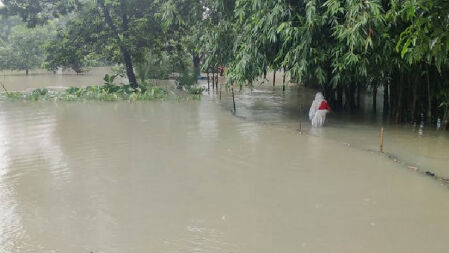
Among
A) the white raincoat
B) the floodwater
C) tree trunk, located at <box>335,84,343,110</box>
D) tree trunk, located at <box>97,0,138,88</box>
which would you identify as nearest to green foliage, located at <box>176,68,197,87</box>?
tree trunk, located at <box>97,0,138,88</box>

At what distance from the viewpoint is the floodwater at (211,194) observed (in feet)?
15.8

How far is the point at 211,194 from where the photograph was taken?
625cm

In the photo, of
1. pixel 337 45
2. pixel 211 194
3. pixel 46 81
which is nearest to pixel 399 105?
pixel 337 45

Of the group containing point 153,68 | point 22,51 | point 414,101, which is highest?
point 22,51

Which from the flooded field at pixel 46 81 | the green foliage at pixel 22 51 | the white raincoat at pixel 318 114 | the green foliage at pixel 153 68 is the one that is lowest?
the white raincoat at pixel 318 114

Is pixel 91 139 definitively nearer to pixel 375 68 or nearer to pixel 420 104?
→ pixel 375 68

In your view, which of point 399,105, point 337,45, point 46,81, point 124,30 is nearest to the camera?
point 337,45

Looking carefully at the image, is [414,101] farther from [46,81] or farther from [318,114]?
[46,81]

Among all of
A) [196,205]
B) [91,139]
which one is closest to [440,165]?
[196,205]

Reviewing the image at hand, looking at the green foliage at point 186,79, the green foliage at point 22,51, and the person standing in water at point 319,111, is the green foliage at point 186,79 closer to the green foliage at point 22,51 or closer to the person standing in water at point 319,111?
the person standing in water at point 319,111

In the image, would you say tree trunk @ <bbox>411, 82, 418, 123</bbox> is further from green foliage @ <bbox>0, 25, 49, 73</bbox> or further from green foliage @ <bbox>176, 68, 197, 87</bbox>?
green foliage @ <bbox>0, 25, 49, 73</bbox>

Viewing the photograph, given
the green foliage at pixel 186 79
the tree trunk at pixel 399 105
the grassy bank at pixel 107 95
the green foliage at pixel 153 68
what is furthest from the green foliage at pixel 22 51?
the tree trunk at pixel 399 105

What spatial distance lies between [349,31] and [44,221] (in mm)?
6673

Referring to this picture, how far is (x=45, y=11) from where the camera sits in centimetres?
1958
